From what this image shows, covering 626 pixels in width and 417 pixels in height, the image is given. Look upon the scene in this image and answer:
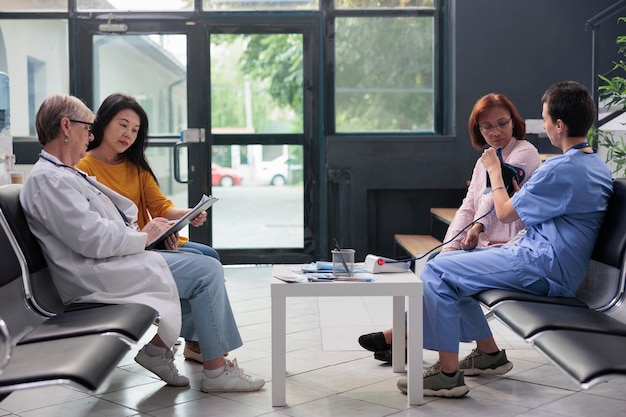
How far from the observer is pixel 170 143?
7.01m

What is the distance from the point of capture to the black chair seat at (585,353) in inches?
82.1

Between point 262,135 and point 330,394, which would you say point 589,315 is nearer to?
point 330,394

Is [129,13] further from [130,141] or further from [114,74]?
[130,141]

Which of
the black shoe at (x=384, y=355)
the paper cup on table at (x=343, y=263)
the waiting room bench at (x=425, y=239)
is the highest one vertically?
the paper cup on table at (x=343, y=263)

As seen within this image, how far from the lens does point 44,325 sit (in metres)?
2.59

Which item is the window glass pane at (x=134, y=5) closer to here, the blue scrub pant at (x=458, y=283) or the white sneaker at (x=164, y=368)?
the white sneaker at (x=164, y=368)

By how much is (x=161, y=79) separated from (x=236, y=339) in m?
4.11

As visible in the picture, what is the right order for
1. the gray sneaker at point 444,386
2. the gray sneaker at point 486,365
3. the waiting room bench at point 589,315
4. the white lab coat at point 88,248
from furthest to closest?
the gray sneaker at point 486,365 < the gray sneaker at point 444,386 < the white lab coat at point 88,248 < the waiting room bench at point 589,315

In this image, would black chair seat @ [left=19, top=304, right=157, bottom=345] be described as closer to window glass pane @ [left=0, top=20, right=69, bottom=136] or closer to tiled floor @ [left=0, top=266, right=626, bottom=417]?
tiled floor @ [left=0, top=266, right=626, bottom=417]

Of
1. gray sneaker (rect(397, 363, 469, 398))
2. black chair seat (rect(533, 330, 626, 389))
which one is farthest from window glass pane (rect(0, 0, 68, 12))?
black chair seat (rect(533, 330, 626, 389))

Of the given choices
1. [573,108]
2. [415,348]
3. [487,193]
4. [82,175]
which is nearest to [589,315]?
[415,348]

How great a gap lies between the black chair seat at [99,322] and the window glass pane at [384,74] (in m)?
4.38

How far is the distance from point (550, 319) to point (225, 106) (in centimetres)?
474

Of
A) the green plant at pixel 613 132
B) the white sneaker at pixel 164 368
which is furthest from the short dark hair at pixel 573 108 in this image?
the green plant at pixel 613 132
